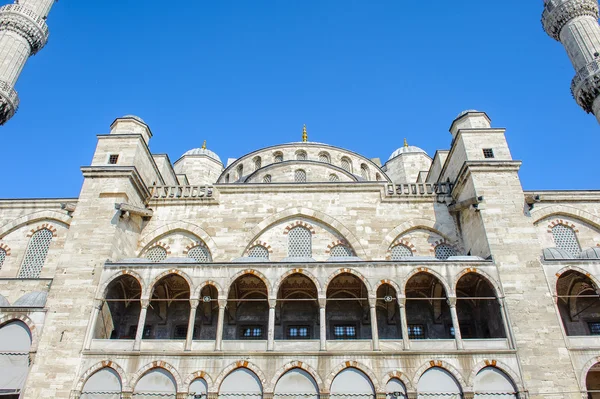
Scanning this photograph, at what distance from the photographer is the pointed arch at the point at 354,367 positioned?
11852 millimetres

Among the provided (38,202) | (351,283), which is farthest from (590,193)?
(38,202)

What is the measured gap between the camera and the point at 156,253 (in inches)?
655

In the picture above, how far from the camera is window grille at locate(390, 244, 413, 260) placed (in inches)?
642

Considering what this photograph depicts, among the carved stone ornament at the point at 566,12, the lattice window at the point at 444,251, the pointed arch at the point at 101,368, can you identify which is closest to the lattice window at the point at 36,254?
the pointed arch at the point at 101,368

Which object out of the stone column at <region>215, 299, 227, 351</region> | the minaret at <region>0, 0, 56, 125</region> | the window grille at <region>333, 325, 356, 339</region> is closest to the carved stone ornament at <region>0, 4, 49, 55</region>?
the minaret at <region>0, 0, 56, 125</region>

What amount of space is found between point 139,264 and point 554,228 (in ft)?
48.0

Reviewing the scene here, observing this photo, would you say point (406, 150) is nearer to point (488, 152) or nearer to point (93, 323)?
point (488, 152)

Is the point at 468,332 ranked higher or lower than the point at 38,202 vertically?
lower

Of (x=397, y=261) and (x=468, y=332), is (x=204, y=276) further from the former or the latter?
(x=468, y=332)

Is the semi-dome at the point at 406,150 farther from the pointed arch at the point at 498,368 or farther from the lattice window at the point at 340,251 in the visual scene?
the pointed arch at the point at 498,368

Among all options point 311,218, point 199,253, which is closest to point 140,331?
point 199,253

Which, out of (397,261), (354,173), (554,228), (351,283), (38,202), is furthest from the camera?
(354,173)

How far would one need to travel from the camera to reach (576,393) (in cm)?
1159

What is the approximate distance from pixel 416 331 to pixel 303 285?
4116mm
